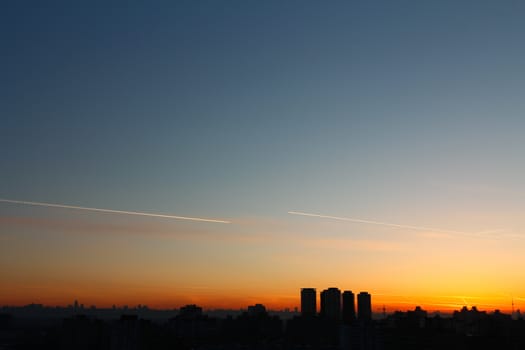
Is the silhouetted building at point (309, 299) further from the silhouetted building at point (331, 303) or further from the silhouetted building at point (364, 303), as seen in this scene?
the silhouetted building at point (364, 303)

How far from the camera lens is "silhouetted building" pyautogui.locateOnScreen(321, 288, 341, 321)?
15538cm

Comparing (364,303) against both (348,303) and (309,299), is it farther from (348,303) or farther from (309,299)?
(309,299)

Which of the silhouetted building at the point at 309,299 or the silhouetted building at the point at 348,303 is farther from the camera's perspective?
the silhouetted building at the point at 309,299

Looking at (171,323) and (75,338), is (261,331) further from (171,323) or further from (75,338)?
(75,338)

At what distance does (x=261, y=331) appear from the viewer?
15012 cm

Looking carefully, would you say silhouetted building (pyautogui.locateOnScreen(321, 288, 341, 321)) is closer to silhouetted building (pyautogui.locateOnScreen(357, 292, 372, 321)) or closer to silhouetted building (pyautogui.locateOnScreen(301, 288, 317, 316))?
silhouetted building (pyautogui.locateOnScreen(357, 292, 372, 321))

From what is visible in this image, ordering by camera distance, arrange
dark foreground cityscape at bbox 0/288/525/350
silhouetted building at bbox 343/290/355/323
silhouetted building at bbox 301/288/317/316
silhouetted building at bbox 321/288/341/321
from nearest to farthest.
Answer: dark foreground cityscape at bbox 0/288/525/350
silhouetted building at bbox 343/290/355/323
silhouetted building at bbox 321/288/341/321
silhouetted building at bbox 301/288/317/316

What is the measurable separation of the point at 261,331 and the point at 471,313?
196ft

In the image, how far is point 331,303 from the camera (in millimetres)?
157125

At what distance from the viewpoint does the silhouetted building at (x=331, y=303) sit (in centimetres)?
15538

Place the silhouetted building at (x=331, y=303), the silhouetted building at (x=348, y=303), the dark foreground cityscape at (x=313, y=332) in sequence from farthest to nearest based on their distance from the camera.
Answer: the silhouetted building at (x=331, y=303)
the silhouetted building at (x=348, y=303)
the dark foreground cityscape at (x=313, y=332)

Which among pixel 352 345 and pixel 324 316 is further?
pixel 324 316

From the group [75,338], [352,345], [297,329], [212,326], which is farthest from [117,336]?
[212,326]

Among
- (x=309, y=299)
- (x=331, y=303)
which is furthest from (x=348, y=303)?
(x=309, y=299)
